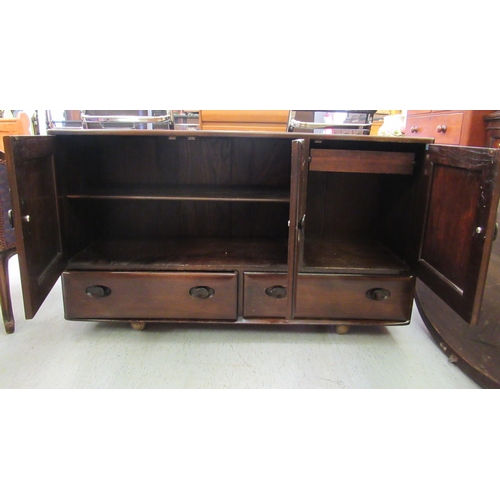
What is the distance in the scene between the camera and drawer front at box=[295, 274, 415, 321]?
53.2 inches

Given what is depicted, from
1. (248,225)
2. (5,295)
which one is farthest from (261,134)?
(5,295)

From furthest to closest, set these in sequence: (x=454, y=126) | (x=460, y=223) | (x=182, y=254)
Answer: (x=454, y=126) < (x=182, y=254) < (x=460, y=223)

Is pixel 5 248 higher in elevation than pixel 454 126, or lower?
lower

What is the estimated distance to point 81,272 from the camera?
4.42 ft

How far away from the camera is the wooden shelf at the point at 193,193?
4.44 ft

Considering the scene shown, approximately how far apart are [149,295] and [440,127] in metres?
1.44

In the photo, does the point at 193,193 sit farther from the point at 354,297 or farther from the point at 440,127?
the point at 440,127

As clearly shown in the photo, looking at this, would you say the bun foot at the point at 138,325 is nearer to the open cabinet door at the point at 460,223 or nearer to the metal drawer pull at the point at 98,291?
the metal drawer pull at the point at 98,291

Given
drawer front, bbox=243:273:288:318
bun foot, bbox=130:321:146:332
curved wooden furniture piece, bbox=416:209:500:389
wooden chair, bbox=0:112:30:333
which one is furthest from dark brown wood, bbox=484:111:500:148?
wooden chair, bbox=0:112:30:333

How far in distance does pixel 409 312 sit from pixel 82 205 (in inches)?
50.5

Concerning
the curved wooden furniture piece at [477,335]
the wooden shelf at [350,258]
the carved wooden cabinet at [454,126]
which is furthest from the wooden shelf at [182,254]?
Answer: the carved wooden cabinet at [454,126]

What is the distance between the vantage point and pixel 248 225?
169 cm

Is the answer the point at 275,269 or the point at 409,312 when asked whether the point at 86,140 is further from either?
the point at 409,312

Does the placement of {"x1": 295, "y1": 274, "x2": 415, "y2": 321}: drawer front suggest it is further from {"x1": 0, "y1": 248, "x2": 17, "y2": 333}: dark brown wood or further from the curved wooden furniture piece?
{"x1": 0, "y1": 248, "x2": 17, "y2": 333}: dark brown wood
